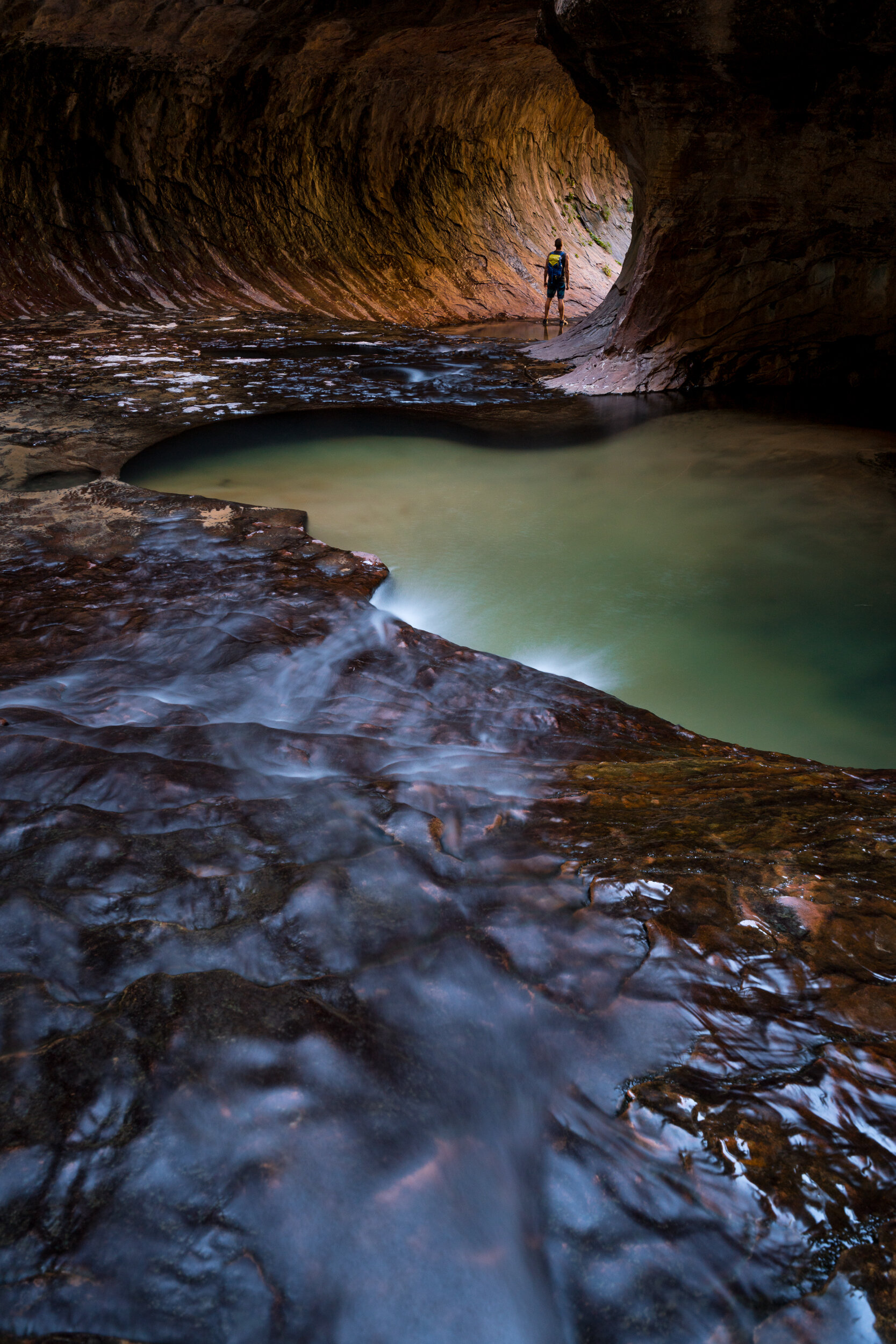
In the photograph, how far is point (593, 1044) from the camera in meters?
1.47

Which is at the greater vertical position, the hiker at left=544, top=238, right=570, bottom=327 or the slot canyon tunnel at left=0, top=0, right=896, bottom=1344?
the hiker at left=544, top=238, right=570, bottom=327

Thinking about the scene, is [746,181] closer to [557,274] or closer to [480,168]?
[557,274]

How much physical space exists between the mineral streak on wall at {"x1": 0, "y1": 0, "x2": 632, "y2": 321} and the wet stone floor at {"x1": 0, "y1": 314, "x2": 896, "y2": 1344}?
10.4 metres

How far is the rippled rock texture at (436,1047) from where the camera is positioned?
3.75 ft

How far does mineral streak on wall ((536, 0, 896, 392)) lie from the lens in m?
6.40

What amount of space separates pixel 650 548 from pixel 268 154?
10.8 metres

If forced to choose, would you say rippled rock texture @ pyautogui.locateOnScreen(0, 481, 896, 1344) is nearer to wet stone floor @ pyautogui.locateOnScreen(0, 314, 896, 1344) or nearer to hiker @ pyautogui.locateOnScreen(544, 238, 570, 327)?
wet stone floor @ pyautogui.locateOnScreen(0, 314, 896, 1344)

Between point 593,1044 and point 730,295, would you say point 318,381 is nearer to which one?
point 730,295

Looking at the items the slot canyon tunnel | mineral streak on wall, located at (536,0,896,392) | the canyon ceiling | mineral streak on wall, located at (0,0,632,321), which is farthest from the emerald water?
mineral streak on wall, located at (0,0,632,321)

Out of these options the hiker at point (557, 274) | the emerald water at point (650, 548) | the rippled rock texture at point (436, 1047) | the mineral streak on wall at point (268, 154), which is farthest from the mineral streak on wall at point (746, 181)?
the rippled rock texture at point (436, 1047)

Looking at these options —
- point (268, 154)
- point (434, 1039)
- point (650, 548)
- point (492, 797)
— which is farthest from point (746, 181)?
point (268, 154)

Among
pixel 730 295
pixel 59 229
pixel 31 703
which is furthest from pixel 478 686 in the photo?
pixel 59 229

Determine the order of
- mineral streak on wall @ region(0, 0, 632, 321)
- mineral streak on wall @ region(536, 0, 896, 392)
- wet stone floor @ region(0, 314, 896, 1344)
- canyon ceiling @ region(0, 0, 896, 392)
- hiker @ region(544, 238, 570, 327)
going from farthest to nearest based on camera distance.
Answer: hiker @ region(544, 238, 570, 327), mineral streak on wall @ region(0, 0, 632, 321), canyon ceiling @ region(0, 0, 896, 392), mineral streak on wall @ region(536, 0, 896, 392), wet stone floor @ region(0, 314, 896, 1344)

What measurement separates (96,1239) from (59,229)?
12808 millimetres
